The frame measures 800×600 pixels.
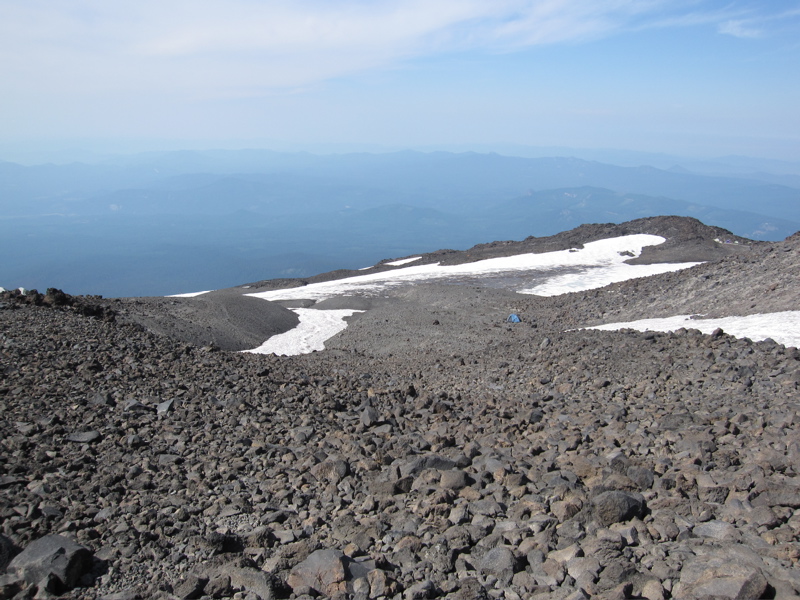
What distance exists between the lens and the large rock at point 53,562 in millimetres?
4004

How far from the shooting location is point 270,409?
7.80 metres

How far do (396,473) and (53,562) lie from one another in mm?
3096

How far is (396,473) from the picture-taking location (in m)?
5.89

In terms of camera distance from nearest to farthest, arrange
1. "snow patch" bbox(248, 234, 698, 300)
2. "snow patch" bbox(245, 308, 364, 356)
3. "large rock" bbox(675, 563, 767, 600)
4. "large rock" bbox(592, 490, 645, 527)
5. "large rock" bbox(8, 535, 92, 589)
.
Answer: "large rock" bbox(675, 563, 767, 600)
"large rock" bbox(8, 535, 92, 589)
"large rock" bbox(592, 490, 645, 527)
"snow patch" bbox(245, 308, 364, 356)
"snow patch" bbox(248, 234, 698, 300)

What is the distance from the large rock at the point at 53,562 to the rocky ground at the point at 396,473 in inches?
0.6

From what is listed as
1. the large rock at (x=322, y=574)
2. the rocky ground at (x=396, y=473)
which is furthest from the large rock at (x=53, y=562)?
the large rock at (x=322, y=574)

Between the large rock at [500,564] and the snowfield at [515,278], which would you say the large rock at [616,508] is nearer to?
the large rock at [500,564]

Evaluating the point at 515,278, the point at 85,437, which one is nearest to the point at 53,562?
the point at 85,437

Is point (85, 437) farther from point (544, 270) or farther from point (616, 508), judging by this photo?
point (544, 270)

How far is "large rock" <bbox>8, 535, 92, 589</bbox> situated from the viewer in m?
4.00

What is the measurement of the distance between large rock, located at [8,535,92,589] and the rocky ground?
14mm

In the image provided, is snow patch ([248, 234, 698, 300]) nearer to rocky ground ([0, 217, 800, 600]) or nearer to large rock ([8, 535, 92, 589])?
rocky ground ([0, 217, 800, 600])

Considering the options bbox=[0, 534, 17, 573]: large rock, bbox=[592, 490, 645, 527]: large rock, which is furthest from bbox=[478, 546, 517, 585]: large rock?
bbox=[0, 534, 17, 573]: large rock

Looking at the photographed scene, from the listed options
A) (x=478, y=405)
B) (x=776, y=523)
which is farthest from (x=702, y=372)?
(x=776, y=523)
